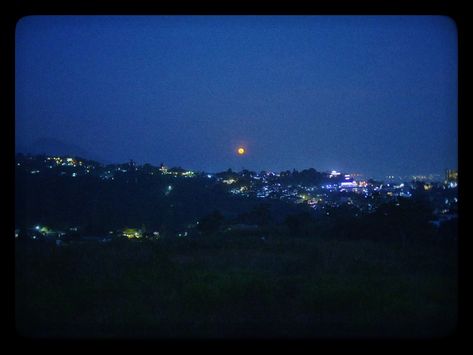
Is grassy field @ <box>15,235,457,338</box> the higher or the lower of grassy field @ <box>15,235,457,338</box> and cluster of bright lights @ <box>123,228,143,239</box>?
the lower

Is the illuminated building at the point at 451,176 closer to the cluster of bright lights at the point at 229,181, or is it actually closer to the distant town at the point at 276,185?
the distant town at the point at 276,185

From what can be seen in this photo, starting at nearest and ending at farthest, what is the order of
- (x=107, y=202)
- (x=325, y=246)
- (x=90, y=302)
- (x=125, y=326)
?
(x=125, y=326), (x=90, y=302), (x=325, y=246), (x=107, y=202)

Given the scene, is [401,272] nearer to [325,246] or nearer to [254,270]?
[325,246]

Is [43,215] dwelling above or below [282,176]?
below

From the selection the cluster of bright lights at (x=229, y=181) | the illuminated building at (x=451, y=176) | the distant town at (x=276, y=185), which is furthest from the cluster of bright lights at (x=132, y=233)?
the illuminated building at (x=451, y=176)

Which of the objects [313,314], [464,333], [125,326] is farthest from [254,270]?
[464,333]

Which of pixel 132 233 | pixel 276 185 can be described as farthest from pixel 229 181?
pixel 132 233

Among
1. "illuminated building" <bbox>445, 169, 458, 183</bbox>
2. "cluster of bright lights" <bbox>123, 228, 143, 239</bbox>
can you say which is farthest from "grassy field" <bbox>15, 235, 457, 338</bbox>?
"illuminated building" <bbox>445, 169, 458, 183</bbox>

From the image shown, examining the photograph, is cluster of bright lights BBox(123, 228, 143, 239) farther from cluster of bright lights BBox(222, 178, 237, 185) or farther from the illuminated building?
the illuminated building
